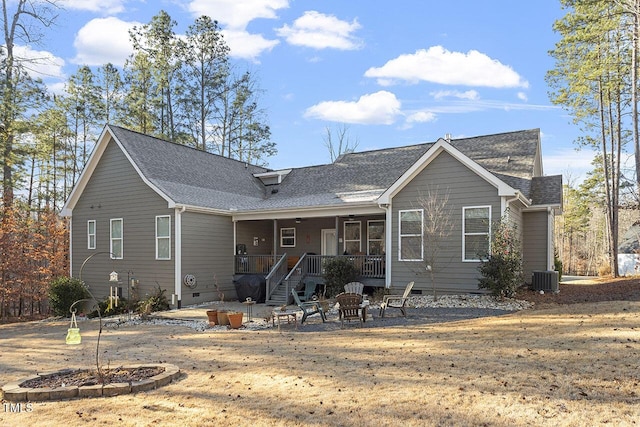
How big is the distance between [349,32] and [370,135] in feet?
57.1

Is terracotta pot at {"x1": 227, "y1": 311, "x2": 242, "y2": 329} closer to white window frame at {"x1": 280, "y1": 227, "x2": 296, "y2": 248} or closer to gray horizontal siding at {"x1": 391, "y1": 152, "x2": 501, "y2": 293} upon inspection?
gray horizontal siding at {"x1": 391, "y1": 152, "x2": 501, "y2": 293}

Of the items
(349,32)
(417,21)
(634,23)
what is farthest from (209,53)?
(634,23)

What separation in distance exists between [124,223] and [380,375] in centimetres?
1502

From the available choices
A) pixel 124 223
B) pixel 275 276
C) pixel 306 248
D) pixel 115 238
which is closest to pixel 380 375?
pixel 275 276

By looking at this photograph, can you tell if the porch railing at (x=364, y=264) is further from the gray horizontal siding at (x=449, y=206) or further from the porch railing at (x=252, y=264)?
the porch railing at (x=252, y=264)

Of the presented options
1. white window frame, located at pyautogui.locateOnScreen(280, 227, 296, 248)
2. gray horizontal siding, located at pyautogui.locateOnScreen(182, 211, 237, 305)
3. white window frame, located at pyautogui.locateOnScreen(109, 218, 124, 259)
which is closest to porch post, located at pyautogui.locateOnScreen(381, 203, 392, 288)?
white window frame, located at pyautogui.locateOnScreen(280, 227, 296, 248)

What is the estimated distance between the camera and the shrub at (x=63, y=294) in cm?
1672

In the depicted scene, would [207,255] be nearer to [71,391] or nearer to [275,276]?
[275,276]

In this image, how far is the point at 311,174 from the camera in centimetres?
2208

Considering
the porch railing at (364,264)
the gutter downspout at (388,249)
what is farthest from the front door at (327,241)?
the gutter downspout at (388,249)

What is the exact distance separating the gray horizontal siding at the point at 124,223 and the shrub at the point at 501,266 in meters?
10.8

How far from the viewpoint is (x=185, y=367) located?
6672 millimetres

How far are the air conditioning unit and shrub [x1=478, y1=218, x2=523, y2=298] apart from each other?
3524 millimetres

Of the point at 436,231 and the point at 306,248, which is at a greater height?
the point at 436,231
